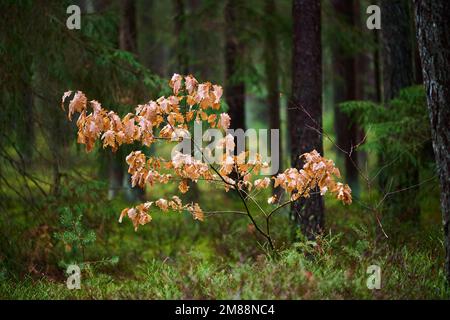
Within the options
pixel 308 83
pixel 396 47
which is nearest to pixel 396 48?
pixel 396 47

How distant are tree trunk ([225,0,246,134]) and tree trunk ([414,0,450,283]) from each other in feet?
25.7

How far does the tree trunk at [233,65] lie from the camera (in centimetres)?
1352

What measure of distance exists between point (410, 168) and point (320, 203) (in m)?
2.29

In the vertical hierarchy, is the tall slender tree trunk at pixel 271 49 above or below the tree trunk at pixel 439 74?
above

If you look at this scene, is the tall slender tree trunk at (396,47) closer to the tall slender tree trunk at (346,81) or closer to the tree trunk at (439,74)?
the tall slender tree trunk at (346,81)

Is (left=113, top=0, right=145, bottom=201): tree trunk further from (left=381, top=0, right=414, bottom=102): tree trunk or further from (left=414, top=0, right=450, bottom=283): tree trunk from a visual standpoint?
(left=414, top=0, right=450, bottom=283): tree trunk

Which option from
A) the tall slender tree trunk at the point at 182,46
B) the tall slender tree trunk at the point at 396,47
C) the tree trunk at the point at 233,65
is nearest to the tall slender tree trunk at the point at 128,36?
the tall slender tree trunk at the point at 182,46

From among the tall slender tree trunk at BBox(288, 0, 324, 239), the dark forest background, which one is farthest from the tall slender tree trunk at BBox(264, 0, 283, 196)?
the tall slender tree trunk at BBox(288, 0, 324, 239)

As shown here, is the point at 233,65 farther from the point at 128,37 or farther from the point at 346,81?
the point at 346,81

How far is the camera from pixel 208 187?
1083cm

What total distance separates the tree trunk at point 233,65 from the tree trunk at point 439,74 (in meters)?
7.83

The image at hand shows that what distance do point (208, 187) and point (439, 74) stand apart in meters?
5.83

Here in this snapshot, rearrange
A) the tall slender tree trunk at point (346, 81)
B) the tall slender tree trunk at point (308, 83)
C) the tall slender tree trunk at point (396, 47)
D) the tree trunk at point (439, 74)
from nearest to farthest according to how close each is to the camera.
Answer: the tree trunk at point (439, 74) → the tall slender tree trunk at point (308, 83) → the tall slender tree trunk at point (396, 47) → the tall slender tree trunk at point (346, 81)

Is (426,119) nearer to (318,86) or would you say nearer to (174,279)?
(318,86)
